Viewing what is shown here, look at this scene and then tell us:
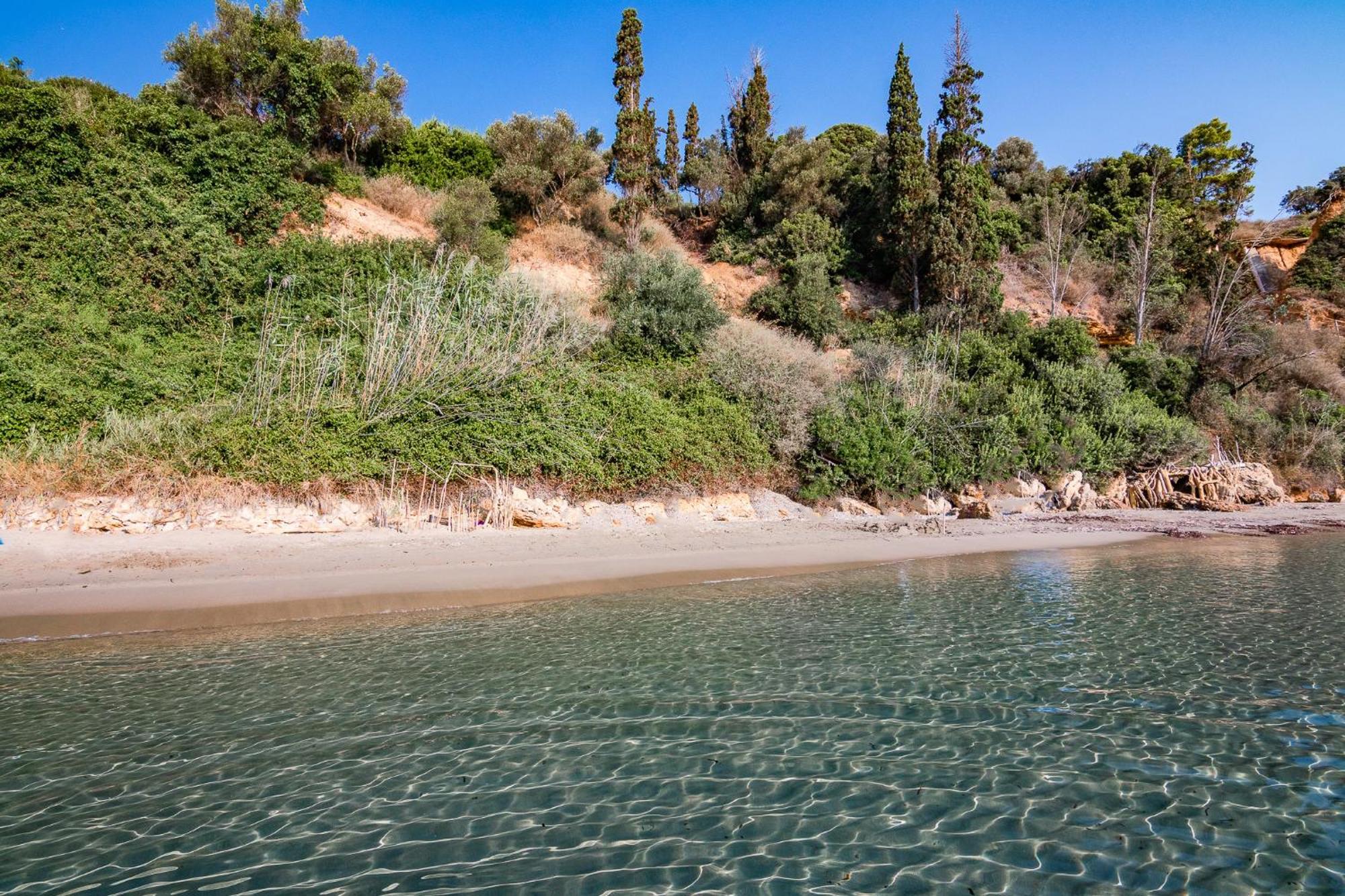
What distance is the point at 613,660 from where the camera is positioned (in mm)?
6117

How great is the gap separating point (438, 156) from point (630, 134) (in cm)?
799

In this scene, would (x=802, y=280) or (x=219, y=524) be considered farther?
(x=802, y=280)

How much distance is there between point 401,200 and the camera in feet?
81.1

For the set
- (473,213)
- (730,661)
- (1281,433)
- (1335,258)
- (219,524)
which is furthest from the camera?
(1335,258)

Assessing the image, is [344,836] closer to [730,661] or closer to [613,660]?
[613,660]

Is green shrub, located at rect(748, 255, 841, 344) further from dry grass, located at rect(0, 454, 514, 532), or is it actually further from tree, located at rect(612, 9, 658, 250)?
dry grass, located at rect(0, 454, 514, 532)

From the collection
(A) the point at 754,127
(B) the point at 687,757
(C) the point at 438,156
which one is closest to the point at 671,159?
(A) the point at 754,127

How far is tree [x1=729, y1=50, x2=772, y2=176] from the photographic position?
3541cm

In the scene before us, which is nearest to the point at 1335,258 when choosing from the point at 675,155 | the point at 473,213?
the point at 675,155

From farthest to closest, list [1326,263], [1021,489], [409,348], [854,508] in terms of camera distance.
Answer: [1326,263] → [1021,489] → [854,508] → [409,348]

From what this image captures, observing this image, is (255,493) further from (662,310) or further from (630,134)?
(630,134)

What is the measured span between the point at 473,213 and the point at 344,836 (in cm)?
2274

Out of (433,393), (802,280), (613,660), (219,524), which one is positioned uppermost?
(802,280)

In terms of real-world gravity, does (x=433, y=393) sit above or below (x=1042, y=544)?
above
